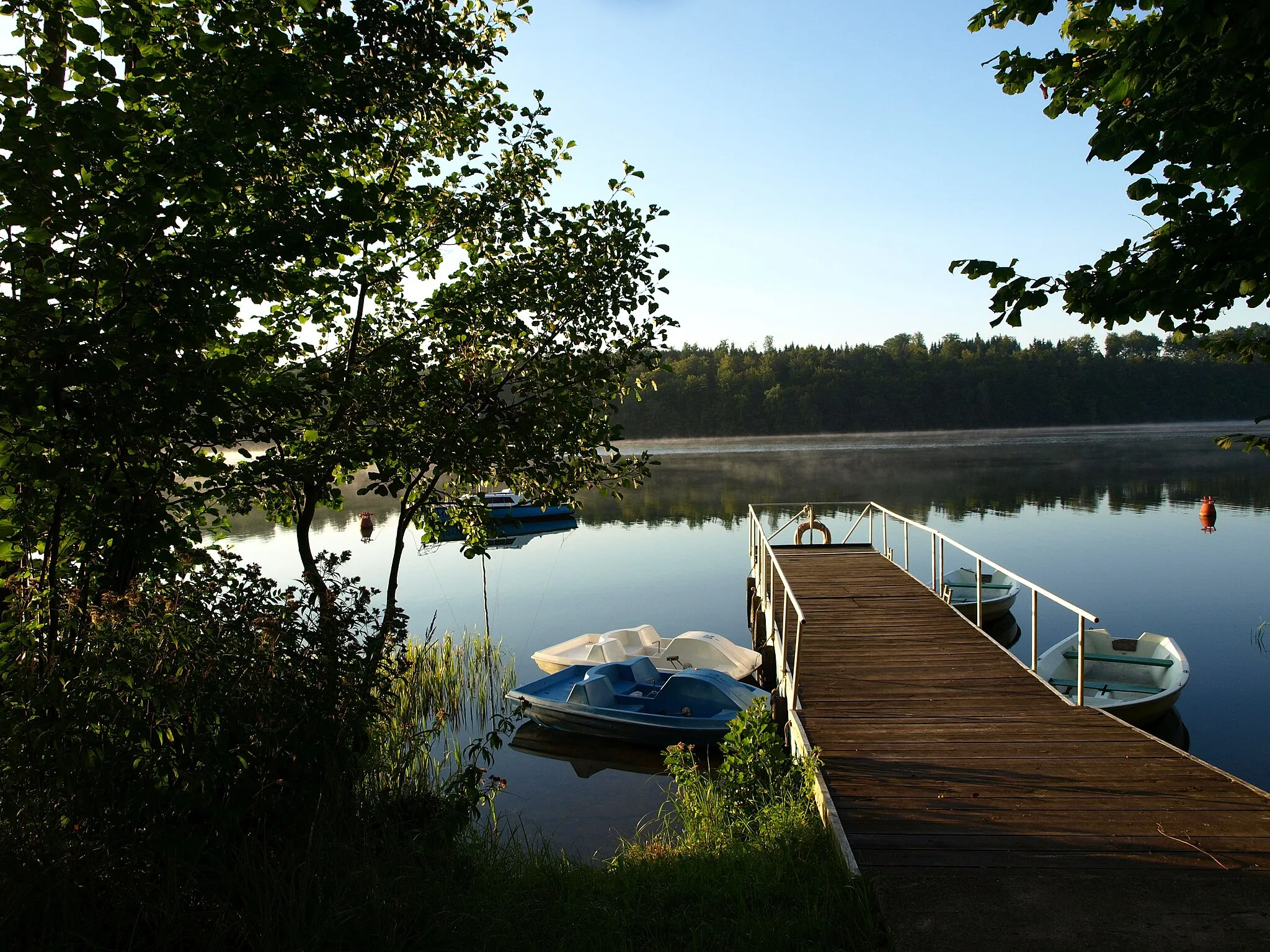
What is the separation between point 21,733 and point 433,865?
2069 mm

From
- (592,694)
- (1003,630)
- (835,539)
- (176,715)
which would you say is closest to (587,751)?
(592,694)

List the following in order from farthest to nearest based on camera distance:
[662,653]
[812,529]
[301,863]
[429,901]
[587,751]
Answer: [812,529] → [662,653] → [587,751] → [429,901] → [301,863]

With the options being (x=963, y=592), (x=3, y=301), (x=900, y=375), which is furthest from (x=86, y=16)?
(x=900, y=375)

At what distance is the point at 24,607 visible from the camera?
3443 mm

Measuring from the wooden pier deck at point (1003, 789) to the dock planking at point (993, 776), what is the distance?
13 mm

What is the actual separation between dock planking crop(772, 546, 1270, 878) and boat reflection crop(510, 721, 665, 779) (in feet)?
7.23

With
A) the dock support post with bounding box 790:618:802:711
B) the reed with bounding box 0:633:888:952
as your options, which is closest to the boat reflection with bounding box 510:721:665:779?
the dock support post with bounding box 790:618:802:711

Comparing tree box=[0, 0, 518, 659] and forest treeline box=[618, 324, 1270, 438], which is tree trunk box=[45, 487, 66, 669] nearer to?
tree box=[0, 0, 518, 659]

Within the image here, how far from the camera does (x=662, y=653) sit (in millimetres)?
12992

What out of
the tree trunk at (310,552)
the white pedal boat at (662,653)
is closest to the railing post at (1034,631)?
the white pedal boat at (662,653)

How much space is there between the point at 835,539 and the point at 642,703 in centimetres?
1521

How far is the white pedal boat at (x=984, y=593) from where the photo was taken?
15.4m

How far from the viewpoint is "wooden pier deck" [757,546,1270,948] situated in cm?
455

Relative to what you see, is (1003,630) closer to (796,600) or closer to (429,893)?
(796,600)
